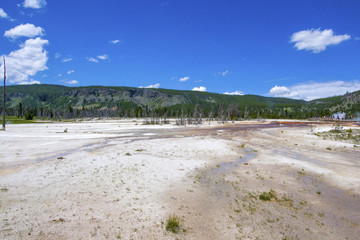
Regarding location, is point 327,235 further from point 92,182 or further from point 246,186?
point 92,182

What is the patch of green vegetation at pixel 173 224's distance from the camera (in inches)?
281

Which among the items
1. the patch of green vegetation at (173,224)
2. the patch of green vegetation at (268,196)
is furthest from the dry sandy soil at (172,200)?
the patch of green vegetation at (173,224)

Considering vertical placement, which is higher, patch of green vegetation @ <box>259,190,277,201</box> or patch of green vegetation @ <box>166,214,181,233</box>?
patch of green vegetation @ <box>166,214,181,233</box>

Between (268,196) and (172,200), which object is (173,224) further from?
(268,196)

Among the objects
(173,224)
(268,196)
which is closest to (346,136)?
(268,196)

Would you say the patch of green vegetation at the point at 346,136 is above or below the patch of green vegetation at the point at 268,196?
above

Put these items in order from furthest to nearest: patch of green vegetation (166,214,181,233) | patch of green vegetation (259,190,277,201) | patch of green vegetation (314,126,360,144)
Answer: patch of green vegetation (314,126,360,144) < patch of green vegetation (259,190,277,201) < patch of green vegetation (166,214,181,233)

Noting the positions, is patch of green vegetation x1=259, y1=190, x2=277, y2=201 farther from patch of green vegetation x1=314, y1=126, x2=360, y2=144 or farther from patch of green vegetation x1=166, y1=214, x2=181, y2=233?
patch of green vegetation x1=314, y1=126, x2=360, y2=144

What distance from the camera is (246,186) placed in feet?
40.2

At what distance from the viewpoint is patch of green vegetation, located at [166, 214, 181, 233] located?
714cm

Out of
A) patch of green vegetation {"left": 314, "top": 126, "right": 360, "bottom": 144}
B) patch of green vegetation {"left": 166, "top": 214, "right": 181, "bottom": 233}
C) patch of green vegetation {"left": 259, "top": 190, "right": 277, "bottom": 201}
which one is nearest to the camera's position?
patch of green vegetation {"left": 166, "top": 214, "right": 181, "bottom": 233}

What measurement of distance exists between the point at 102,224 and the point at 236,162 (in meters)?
14.0

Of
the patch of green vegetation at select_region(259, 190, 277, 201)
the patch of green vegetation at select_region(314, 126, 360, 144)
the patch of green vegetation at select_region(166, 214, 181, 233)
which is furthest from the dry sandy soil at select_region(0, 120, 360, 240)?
the patch of green vegetation at select_region(314, 126, 360, 144)

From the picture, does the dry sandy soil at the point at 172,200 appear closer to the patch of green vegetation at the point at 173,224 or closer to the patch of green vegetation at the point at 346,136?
the patch of green vegetation at the point at 173,224
